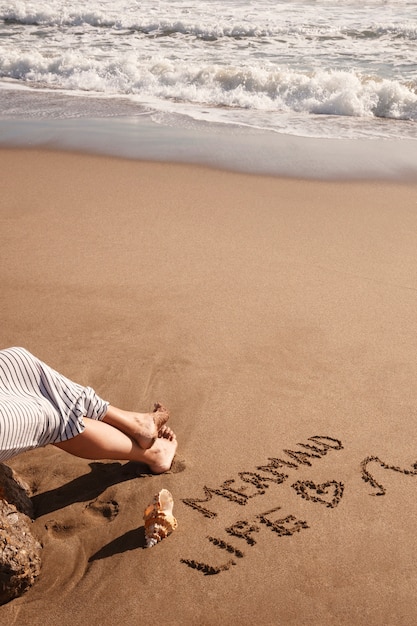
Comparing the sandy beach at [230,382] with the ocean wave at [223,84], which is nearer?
the sandy beach at [230,382]

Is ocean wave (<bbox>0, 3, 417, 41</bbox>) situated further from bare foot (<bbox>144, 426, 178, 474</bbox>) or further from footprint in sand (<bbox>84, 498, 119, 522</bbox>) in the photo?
footprint in sand (<bbox>84, 498, 119, 522</bbox>)

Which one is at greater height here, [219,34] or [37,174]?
[219,34]

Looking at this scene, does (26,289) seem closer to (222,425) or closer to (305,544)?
(222,425)

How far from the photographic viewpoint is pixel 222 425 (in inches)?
139

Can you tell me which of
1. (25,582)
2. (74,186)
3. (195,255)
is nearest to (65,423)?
(25,582)

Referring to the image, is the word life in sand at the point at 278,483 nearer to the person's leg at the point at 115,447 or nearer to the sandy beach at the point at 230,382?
the sandy beach at the point at 230,382

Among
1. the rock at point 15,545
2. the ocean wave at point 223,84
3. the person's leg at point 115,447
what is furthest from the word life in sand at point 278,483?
the ocean wave at point 223,84

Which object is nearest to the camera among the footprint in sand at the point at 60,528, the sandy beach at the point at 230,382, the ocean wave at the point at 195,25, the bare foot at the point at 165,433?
the sandy beach at the point at 230,382

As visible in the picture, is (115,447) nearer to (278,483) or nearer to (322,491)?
(278,483)

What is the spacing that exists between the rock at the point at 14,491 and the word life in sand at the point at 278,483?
2.36 feet

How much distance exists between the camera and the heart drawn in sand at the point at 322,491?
3.03 meters

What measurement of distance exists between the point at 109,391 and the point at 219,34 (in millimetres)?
12790

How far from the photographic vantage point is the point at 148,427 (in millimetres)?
3262

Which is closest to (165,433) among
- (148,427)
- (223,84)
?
(148,427)
